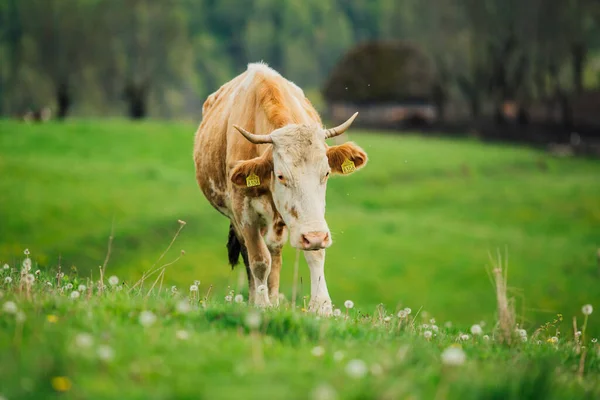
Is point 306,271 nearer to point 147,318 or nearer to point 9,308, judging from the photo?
point 9,308

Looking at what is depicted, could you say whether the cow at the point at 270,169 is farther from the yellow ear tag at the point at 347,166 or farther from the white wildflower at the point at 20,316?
the white wildflower at the point at 20,316

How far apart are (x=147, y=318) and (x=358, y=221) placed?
26806mm

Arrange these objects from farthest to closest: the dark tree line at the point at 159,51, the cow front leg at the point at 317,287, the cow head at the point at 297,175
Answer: the dark tree line at the point at 159,51 < the cow front leg at the point at 317,287 < the cow head at the point at 297,175

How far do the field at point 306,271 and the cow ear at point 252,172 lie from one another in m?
1.25

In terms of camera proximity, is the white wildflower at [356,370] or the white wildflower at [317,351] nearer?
the white wildflower at [356,370]

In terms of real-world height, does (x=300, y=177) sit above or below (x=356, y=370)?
above

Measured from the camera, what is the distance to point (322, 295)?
9312mm

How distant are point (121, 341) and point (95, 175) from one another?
1154 inches

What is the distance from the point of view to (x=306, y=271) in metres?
27.1

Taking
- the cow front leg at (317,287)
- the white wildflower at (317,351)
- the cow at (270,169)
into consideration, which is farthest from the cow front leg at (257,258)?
the white wildflower at (317,351)

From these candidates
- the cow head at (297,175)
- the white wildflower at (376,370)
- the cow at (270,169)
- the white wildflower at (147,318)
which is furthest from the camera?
the cow at (270,169)

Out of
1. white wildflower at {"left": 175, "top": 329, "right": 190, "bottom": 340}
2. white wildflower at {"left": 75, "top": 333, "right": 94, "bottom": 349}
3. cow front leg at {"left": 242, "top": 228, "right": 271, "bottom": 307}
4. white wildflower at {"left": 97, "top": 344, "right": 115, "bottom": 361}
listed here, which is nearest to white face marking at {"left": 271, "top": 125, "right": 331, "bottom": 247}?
cow front leg at {"left": 242, "top": 228, "right": 271, "bottom": 307}

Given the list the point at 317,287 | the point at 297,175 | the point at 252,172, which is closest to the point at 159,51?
the point at 252,172

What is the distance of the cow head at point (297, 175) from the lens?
867 cm
